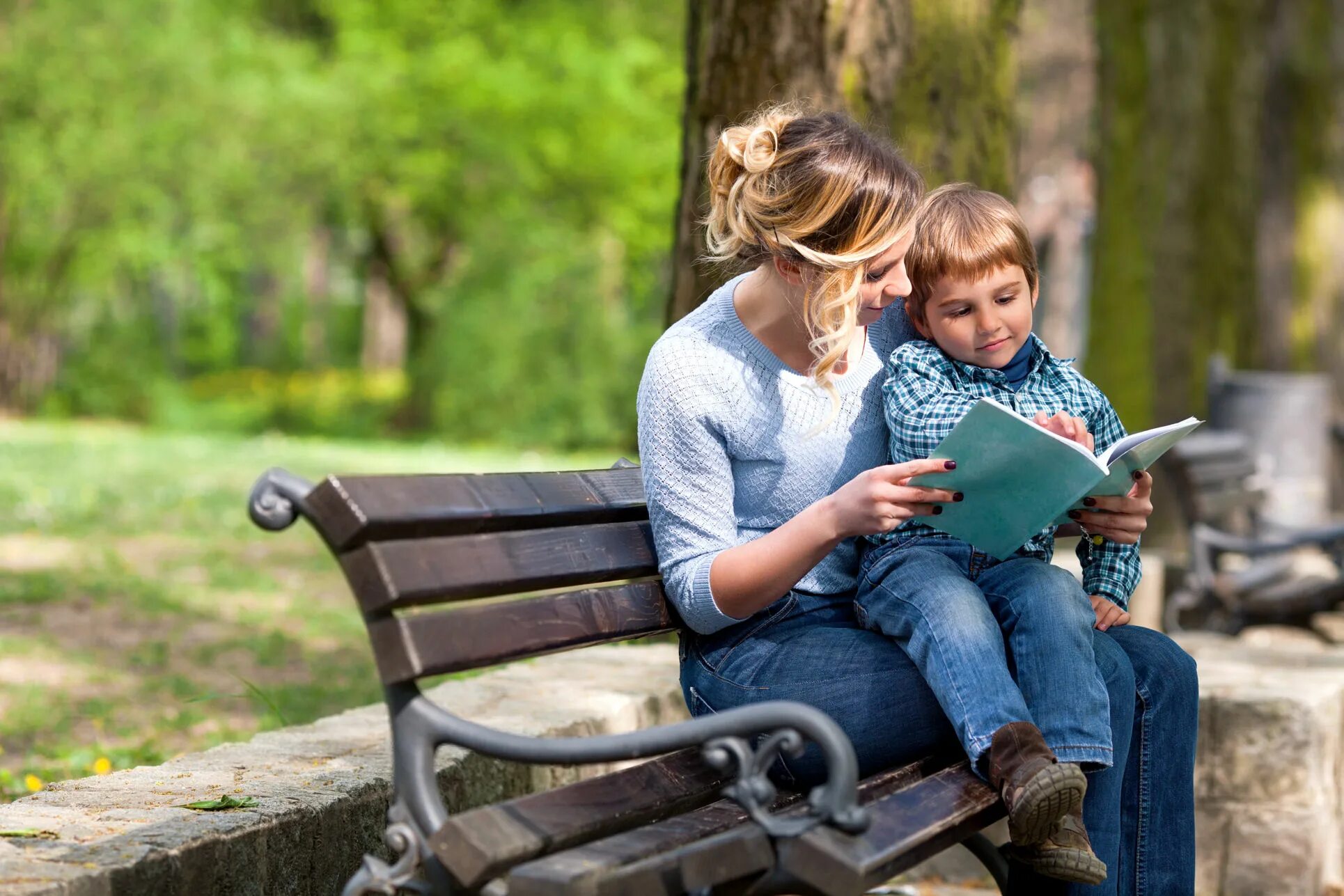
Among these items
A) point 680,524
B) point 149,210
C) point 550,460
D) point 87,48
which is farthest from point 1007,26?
point 149,210

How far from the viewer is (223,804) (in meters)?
2.71

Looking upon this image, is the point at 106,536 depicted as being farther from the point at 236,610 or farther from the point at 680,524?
the point at 680,524

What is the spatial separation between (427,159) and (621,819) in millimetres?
21360

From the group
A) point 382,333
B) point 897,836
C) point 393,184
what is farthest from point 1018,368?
point 382,333

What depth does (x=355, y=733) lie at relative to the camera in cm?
340

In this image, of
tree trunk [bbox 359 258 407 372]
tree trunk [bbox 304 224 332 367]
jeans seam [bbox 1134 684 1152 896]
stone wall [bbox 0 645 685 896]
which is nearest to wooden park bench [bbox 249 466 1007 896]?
stone wall [bbox 0 645 685 896]

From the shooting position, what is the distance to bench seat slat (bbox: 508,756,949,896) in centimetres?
202

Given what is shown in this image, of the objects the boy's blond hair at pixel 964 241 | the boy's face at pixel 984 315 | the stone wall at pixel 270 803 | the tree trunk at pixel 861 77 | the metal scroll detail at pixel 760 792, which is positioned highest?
A: the tree trunk at pixel 861 77

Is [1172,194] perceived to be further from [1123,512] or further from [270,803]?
[270,803]

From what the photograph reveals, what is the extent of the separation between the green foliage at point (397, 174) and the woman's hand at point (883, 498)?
17.8 metres

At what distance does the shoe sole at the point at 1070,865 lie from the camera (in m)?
2.48

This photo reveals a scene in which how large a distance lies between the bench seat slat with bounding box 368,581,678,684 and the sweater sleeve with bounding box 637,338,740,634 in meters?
0.13

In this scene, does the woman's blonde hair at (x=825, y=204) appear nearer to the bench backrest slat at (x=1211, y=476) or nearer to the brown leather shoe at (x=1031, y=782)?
the brown leather shoe at (x=1031, y=782)

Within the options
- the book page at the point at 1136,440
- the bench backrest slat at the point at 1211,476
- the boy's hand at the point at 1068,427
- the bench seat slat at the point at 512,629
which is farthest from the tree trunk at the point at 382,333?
the book page at the point at 1136,440
